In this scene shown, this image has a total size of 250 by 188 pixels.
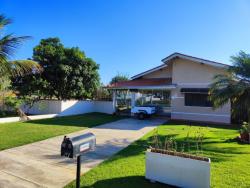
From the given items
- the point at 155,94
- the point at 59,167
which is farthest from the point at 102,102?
the point at 59,167

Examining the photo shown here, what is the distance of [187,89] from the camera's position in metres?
18.6

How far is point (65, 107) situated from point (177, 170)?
1652 cm

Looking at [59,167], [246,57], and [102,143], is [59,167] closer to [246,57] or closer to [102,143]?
[102,143]

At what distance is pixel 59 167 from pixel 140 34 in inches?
552

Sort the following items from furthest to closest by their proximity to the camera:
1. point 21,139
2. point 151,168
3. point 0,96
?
point 0,96 < point 21,139 < point 151,168

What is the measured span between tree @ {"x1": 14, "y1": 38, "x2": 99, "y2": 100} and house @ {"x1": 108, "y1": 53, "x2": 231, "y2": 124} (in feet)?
14.1

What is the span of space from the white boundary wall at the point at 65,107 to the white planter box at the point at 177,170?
15553mm

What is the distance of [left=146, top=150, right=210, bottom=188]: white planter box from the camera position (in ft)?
14.3

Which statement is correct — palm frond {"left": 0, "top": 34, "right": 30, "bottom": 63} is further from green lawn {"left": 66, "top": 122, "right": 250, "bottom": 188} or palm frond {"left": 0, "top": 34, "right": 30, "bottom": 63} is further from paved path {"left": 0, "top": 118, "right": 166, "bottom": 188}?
green lawn {"left": 66, "top": 122, "right": 250, "bottom": 188}

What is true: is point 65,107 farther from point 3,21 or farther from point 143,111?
point 3,21

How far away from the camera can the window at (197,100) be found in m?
18.1

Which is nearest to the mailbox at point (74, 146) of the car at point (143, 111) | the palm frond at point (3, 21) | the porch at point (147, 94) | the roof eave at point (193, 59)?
the palm frond at point (3, 21)

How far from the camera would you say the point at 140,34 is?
1767 centimetres

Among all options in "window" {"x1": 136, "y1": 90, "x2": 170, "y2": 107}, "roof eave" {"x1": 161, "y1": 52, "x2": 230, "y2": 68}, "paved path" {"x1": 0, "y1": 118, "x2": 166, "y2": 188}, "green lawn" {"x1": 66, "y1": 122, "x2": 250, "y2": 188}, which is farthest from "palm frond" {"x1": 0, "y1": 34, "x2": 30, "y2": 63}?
"window" {"x1": 136, "y1": 90, "x2": 170, "y2": 107}
